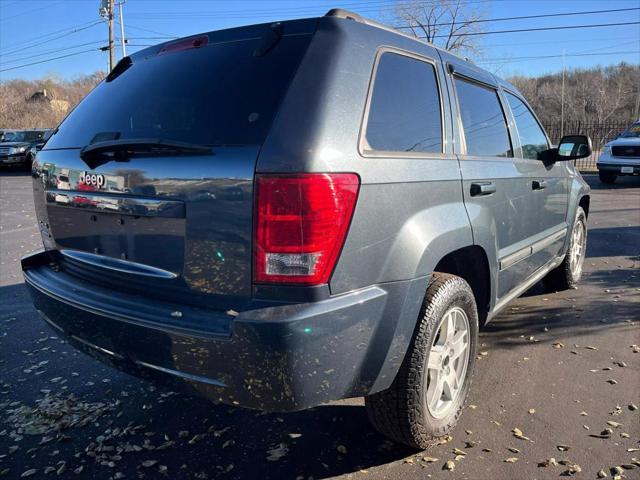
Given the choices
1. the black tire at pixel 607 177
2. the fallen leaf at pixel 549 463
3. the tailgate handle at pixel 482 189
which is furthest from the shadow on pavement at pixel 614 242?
the black tire at pixel 607 177

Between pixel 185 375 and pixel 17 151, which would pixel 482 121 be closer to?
pixel 185 375

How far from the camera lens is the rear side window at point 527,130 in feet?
12.4

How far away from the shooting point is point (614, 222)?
9.18m

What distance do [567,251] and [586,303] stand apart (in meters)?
0.51

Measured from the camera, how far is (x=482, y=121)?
3.18m

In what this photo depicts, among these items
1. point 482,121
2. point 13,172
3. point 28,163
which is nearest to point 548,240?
point 482,121

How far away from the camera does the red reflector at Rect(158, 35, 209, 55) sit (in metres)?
2.45

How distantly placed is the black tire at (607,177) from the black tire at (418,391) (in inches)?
605

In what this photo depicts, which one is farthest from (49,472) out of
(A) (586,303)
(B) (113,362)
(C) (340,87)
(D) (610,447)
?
(A) (586,303)

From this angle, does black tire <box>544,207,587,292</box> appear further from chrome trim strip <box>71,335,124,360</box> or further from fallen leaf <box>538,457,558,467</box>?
chrome trim strip <box>71,335,124,360</box>

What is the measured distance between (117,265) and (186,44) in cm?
114

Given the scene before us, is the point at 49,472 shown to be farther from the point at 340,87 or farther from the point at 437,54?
the point at 437,54

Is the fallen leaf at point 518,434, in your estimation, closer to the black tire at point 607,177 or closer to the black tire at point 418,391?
the black tire at point 418,391

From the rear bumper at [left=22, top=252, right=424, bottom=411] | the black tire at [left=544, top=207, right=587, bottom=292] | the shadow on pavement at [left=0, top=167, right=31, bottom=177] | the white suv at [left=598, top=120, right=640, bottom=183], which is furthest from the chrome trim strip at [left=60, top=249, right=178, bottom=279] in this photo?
the shadow on pavement at [left=0, top=167, right=31, bottom=177]
